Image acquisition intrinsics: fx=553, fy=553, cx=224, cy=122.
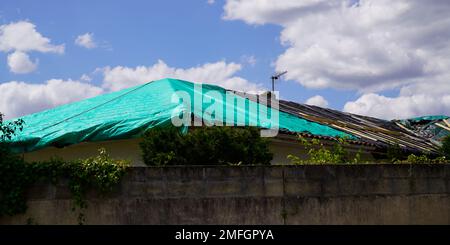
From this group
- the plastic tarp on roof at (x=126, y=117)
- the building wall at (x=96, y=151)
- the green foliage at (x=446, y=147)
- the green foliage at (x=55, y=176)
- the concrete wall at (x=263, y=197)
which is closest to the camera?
the green foliage at (x=55, y=176)

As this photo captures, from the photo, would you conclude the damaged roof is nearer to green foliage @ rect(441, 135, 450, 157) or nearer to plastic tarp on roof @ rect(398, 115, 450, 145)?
plastic tarp on roof @ rect(398, 115, 450, 145)

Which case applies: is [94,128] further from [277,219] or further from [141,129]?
[277,219]

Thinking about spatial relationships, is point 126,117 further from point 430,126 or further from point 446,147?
point 430,126

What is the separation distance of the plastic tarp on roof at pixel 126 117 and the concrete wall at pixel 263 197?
437 cm

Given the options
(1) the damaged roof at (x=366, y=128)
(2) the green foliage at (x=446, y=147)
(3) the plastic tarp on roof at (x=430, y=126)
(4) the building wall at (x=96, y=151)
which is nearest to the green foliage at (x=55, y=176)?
(4) the building wall at (x=96, y=151)

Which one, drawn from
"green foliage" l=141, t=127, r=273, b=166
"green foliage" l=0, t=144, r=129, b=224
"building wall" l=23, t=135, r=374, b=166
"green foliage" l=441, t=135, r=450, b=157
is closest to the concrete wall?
"green foliage" l=0, t=144, r=129, b=224

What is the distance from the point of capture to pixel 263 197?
21.5 ft

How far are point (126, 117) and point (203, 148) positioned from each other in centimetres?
366

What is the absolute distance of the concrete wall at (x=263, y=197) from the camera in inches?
253

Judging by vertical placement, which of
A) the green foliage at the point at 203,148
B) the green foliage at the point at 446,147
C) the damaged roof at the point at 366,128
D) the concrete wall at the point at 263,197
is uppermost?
the damaged roof at the point at 366,128

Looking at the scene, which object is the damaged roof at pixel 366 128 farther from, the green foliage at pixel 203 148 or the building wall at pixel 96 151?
the green foliage at pixel 203 148

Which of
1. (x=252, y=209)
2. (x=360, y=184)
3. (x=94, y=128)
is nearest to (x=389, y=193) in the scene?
(x=360, y=184)

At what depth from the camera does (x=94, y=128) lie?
1123cm
